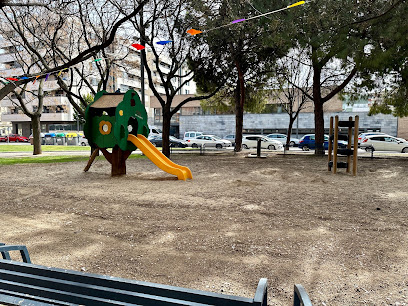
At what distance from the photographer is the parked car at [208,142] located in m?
33.2

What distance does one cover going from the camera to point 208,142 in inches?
1330

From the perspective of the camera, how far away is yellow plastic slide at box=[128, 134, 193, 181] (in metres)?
10.1

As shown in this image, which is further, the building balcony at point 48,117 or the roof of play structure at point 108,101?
the building balcony at point 48,117

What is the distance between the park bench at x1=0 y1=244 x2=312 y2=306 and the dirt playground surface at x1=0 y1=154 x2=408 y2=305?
1516 millimetres

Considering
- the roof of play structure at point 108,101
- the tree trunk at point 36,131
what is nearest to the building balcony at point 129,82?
the tree trunk at point 36,131

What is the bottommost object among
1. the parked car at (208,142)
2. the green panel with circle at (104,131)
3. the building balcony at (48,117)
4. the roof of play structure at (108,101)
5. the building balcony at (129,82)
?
the parked car at (208,142)

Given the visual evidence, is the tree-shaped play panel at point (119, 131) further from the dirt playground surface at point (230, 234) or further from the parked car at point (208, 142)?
the parked car at point (208, 142)

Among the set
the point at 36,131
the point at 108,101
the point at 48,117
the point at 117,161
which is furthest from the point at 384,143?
the point at 48,117

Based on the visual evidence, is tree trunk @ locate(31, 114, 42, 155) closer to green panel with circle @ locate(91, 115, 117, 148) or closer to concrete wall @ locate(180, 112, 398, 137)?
green panel with circle @ locate(91, 115, 117, 148)

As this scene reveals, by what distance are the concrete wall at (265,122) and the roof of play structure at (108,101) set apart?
119 ft

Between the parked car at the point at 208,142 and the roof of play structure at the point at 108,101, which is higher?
the roof of play structure at the point at 108,101

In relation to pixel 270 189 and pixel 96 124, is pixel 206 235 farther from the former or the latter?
pixel 96 124

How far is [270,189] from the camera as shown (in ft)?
27.8

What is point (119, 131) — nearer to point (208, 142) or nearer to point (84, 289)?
point (84, 289)
